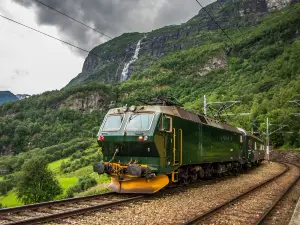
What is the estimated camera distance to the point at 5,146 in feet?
607

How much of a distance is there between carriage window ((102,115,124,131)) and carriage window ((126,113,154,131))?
530mm

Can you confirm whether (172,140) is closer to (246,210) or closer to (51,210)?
(246,210)

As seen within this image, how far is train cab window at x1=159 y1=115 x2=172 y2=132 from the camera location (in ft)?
41.8

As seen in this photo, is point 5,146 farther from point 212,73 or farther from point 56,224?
point 56,224

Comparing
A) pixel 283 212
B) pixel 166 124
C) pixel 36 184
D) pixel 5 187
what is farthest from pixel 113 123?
pixel 5 187

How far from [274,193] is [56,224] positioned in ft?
33.8

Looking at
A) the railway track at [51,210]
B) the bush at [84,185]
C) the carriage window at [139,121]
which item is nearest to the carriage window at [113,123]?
the carriage window at [139,121]

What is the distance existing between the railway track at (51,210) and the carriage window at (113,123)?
293cm

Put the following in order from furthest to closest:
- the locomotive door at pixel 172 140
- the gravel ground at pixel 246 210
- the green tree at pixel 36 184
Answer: the green tree at pixel 36 184, the locomotive door at pixel 172 140, the gravel ground at pixel 246 210

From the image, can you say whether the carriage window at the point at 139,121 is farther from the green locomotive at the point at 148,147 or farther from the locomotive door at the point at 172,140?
the locomotive door at the point at 172,140

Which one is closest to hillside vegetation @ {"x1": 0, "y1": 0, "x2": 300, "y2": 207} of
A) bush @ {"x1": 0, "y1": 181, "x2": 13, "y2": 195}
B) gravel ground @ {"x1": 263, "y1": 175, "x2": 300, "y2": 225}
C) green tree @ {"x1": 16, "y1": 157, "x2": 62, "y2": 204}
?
bush @ {"x1": 0, "y1": 181, "x2": 13, "y2": 195}

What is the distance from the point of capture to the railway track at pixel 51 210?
8.43 m

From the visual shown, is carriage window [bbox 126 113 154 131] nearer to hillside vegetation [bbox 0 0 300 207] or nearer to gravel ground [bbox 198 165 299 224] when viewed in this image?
gravel ground [bbox 198 165 299 224]

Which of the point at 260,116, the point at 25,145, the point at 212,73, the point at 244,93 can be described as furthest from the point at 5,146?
the point at 260,116
